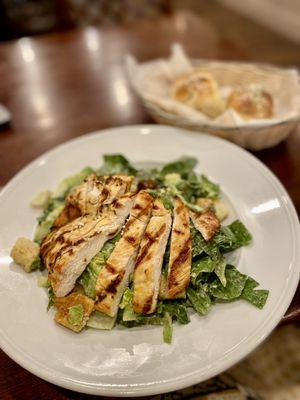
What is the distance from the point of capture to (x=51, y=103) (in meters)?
2.77

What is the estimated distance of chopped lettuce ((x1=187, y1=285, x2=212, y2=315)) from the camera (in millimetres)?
1405

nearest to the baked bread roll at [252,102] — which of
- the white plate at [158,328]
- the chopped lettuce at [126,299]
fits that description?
the white plate at [158,328]

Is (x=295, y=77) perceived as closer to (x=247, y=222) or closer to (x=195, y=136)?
(x=195, y=136)

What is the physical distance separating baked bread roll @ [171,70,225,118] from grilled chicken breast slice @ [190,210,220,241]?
2.83 feet

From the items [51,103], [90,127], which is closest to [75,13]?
[51,103]

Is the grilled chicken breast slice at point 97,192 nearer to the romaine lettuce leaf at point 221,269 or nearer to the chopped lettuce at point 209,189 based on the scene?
the chopped lettuce at point 209,189

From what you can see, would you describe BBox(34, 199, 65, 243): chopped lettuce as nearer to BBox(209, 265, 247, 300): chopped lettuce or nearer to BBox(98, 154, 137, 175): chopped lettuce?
BBox(98, 154, 137, 175): chopped lettuce

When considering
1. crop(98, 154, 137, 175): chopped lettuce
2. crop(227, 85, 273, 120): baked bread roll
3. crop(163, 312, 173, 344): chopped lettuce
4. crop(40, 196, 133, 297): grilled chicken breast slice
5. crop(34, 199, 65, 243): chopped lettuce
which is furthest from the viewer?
crop(227, 85, 273, 120): baked bread roll

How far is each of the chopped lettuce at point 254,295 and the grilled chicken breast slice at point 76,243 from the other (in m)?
0.53

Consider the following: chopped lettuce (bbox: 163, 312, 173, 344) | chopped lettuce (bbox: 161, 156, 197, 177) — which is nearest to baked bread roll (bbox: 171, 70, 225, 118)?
chopped lettuce (bbox: 161, 156, 197, 177)

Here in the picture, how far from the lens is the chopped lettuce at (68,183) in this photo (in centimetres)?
194

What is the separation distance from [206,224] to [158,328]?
44cm

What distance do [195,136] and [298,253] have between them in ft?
2.93

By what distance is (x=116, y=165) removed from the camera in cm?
202
